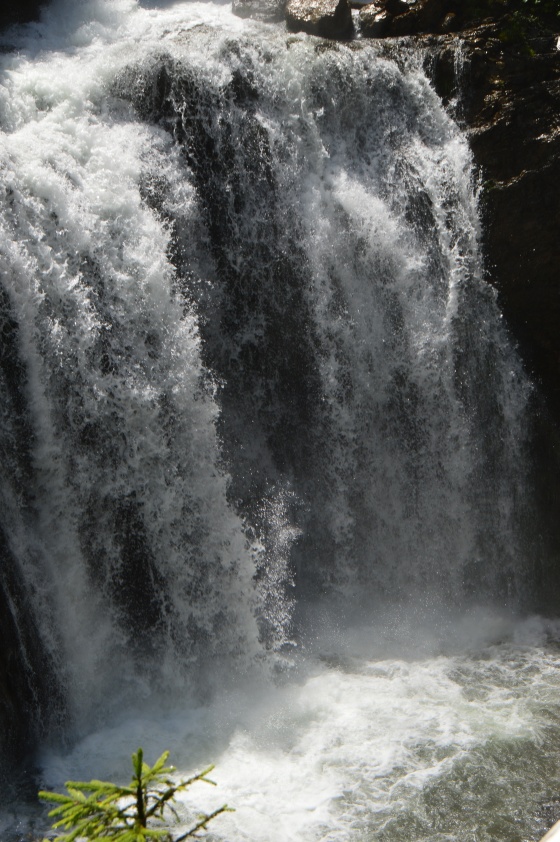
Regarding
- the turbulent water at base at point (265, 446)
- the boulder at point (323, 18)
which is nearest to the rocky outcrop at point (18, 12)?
the turbulent water at base at point (265, 446)

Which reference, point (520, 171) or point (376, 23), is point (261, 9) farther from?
point (520, 171)

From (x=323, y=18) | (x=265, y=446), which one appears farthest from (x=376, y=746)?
(x=323, y=18)

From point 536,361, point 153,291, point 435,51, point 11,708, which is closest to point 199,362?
point 153,291

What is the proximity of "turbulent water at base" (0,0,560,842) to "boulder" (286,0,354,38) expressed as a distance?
1.54 ft

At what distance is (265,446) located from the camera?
25.9 feet

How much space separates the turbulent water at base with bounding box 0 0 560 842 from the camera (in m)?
6.16

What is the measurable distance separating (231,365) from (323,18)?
4.17m

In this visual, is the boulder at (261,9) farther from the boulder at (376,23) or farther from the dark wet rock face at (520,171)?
the dark wet rock face at (520,171)

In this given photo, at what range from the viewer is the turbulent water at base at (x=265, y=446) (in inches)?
243

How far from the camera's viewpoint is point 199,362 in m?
7.05

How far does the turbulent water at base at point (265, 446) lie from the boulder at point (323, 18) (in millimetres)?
470

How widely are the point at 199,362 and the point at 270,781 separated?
320cm

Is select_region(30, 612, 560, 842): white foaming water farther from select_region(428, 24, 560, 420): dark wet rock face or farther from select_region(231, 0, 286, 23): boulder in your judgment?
select_region(231, 0, 286, 23): boulder

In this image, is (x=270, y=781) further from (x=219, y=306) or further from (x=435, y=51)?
(x=435, y=51)
